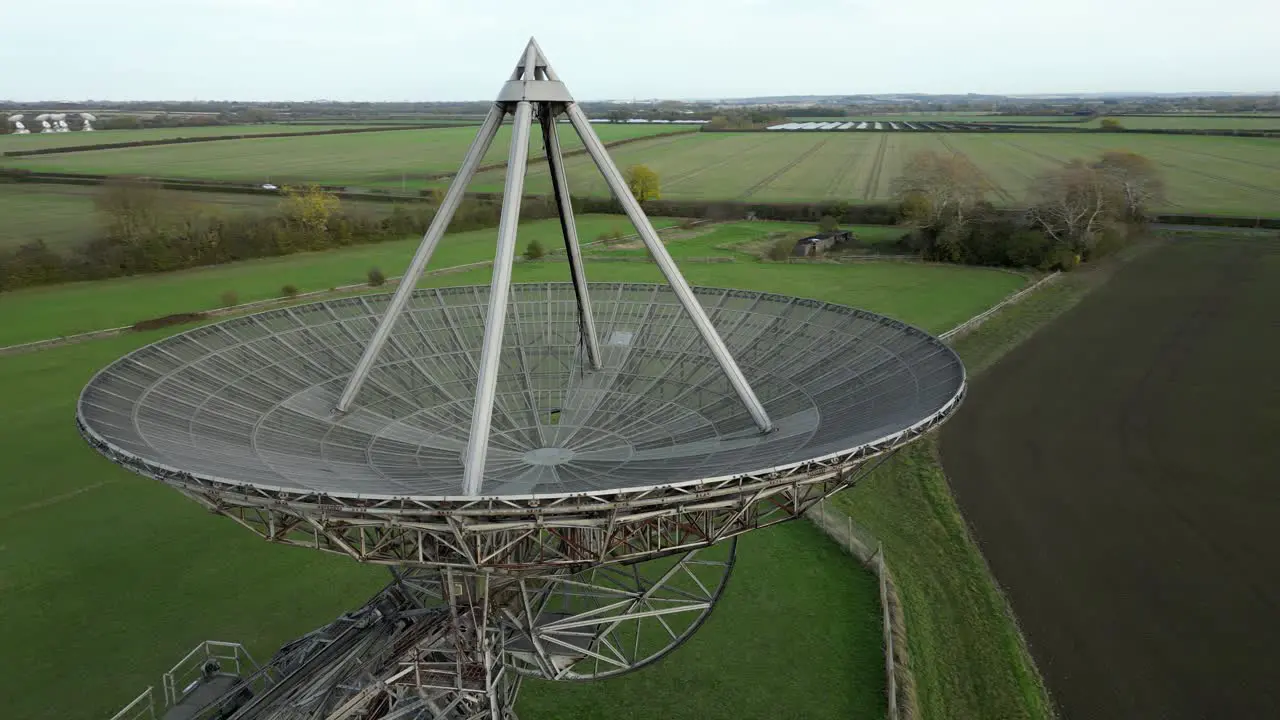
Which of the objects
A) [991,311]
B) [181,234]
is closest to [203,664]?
[991,311]

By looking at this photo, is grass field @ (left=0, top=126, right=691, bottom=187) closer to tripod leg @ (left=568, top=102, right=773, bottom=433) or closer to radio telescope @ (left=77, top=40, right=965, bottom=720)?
radio telescope @ (left=77, top=40, right=965, bottom=720)

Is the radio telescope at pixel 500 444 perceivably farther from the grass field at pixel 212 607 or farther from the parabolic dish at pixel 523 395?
the grass field at pixel 212 607

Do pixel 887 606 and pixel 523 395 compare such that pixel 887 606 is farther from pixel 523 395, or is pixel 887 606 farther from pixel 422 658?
pixel 422 658

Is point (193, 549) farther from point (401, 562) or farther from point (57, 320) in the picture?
point (57, 320)

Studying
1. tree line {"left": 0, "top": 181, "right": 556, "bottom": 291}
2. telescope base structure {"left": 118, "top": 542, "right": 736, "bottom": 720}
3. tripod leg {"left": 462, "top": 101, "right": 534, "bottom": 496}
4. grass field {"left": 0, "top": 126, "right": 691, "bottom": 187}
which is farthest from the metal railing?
grass field {"left": 0, "top": 126, "right": 691, "bottom": 187}

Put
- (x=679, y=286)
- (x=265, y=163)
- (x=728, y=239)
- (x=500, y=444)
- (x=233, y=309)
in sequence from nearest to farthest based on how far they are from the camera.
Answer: (x=679, y=286) < (x=500, y=444) < (x=233, y=309) < (x=728, y=239) < (x=265, y=163)

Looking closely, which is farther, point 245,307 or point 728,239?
point 728,239

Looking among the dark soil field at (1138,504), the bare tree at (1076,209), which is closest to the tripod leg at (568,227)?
the dark soil field at (1138,504)
